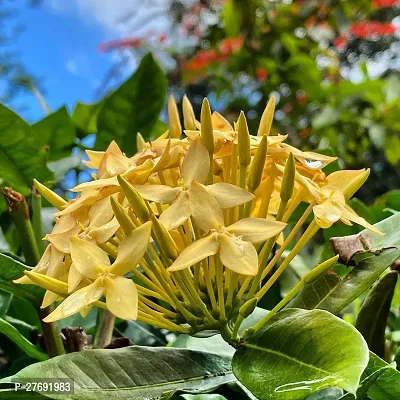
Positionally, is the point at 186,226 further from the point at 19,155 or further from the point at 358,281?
the point at 19,155

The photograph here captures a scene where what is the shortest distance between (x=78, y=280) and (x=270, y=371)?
162 mm

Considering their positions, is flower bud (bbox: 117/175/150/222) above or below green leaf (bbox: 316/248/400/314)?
above

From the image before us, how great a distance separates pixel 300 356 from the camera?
0.41 metres

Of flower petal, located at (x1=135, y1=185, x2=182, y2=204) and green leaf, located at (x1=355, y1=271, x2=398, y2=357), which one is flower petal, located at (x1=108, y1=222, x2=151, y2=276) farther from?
green leaf, located at (x1=355, y1=271, x2=398, y2=357)

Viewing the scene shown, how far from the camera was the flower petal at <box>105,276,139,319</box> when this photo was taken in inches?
14.9

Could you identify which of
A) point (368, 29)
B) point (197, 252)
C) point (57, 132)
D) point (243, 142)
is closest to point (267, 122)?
point (243, 142)

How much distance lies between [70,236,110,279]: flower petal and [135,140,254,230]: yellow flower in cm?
5

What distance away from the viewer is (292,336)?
0.43 m

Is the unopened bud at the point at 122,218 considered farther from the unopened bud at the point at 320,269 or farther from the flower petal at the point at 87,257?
the unopened bud at the point at 320,269

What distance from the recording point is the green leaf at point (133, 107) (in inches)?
31.7

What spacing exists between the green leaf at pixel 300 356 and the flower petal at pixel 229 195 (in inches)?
4.0

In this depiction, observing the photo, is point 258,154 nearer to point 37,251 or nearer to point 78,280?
point 78,280

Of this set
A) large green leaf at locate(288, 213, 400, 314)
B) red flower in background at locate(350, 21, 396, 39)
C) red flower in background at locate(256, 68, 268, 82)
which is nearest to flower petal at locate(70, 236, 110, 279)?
large green leaf at locate(288, 213, 400, 314)

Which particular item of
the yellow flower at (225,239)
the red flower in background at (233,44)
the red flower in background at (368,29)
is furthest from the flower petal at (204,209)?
the red flower in background at (368,29)
